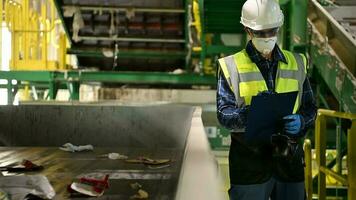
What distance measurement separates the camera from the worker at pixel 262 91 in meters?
2.33

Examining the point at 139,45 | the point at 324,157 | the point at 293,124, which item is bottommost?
the point at 324,157

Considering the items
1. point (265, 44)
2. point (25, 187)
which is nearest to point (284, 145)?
point (265, 44)

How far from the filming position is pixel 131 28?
6.75 meters

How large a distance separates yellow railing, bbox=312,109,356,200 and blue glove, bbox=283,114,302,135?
0.57 metres

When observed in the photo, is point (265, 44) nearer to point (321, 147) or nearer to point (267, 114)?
point (267, 114)

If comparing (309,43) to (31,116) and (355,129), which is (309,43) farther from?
(31,116)

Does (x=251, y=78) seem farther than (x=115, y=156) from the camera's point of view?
No

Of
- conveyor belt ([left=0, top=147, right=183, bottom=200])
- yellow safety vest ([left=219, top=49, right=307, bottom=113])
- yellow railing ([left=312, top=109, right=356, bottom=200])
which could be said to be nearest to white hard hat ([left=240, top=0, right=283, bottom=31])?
yellow safety vest ([left=219, top=49, right=307, bottom=113])

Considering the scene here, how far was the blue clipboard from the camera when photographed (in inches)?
85.2

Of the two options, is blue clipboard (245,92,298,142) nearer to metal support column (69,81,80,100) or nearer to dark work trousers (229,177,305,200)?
dark work trousers (229,177,305,200)

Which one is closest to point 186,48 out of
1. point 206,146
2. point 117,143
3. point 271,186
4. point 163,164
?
point 117,143

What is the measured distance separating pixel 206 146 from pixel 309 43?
9.00ft

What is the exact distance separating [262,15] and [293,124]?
1.95 feet

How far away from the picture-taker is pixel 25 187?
76.2 inches
